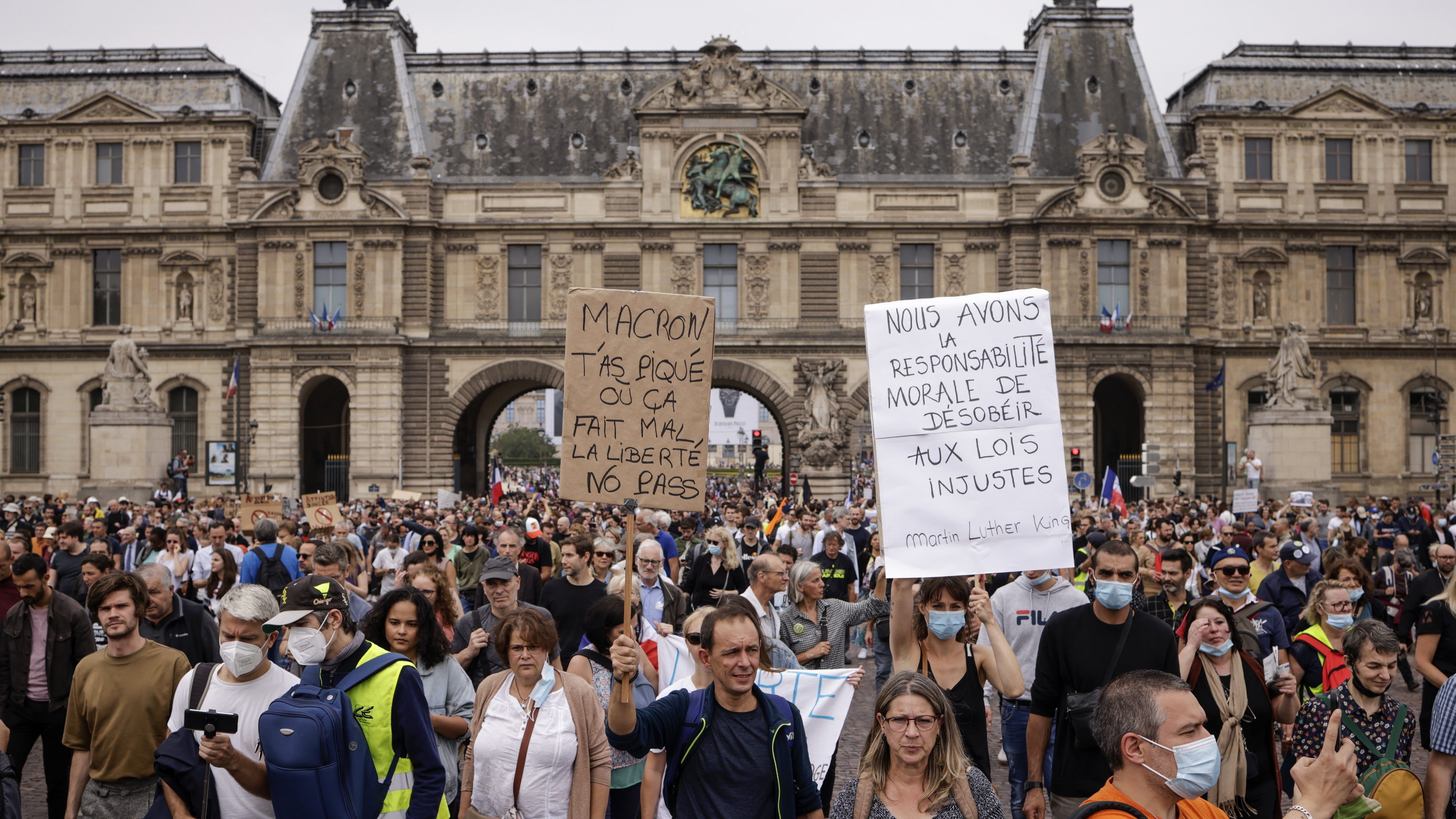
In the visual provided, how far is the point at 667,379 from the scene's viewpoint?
21.1ft

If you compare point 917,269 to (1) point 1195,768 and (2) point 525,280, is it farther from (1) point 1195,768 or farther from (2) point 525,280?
(1) point 1195,768

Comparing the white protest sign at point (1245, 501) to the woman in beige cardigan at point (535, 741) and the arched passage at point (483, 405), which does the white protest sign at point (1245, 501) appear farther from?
the arched passage at point (483, 405)

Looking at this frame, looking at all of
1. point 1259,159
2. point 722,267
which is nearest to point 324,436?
point 722,267

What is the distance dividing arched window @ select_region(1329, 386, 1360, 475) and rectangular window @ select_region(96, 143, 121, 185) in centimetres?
4031

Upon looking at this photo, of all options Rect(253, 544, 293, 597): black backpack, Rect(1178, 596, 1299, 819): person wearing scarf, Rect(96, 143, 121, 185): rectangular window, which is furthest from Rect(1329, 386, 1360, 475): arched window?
Rect(96, 143, 121, 185): rectangular window

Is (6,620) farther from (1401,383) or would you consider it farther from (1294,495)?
(1401,383)

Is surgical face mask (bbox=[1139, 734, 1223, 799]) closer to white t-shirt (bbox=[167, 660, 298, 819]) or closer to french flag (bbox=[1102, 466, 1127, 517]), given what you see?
white t-shirt (bbox=[167, 660, 298, 819])

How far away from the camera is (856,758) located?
1134cm

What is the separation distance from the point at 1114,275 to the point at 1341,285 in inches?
332

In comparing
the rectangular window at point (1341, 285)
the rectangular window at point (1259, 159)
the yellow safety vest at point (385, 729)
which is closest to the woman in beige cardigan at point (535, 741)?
the yellow safety vest at point (385, 729)

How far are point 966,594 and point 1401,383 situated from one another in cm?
4166

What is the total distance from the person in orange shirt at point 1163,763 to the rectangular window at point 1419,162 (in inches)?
1789

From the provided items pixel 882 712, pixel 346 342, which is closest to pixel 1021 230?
pixel 346 342

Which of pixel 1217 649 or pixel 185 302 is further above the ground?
pixel 185 302
